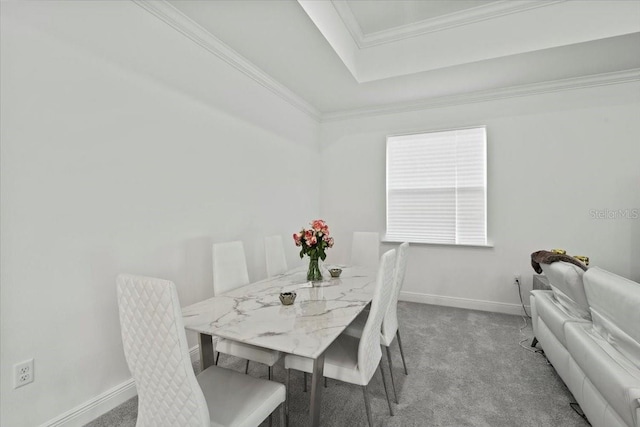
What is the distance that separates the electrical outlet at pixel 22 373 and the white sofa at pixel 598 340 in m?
2.81

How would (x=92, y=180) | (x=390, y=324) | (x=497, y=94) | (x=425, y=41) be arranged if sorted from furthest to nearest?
1. (x=497, y=94)
2. (x=425, y=41)
3. (x=390, y=324)
4. (x=92, y=180)

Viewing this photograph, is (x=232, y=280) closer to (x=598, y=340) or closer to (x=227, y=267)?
(x=227, y=267)

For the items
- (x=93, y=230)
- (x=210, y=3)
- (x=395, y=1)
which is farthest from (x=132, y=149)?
(x=395, y=1)

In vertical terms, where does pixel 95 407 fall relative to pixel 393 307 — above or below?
below

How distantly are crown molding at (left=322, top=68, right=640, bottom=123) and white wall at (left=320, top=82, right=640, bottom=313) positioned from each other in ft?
0.21

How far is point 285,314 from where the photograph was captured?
1674 millimetres

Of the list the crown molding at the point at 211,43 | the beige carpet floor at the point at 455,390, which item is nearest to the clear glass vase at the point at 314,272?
the beige carpet floor at the point at 455,390

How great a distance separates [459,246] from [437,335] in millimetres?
1387

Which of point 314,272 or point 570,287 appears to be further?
point 314,272

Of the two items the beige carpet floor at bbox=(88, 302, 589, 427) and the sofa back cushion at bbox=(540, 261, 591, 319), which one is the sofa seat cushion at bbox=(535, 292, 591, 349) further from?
Answer: the beige carpet floor at bbox=(88, 302, 589, 427)

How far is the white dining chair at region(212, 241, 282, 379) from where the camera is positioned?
1834 mm

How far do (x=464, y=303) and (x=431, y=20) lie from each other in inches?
132

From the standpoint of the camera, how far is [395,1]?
279cm

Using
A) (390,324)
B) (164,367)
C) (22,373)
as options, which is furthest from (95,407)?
(390,324)
